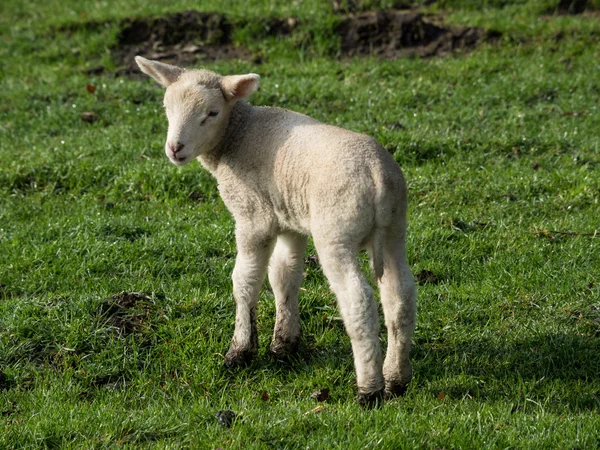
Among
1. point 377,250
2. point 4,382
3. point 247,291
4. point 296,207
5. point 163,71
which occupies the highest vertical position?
point 163,71

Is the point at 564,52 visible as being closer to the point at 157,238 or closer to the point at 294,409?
the point at 157,238

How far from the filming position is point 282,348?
6273 millimetres

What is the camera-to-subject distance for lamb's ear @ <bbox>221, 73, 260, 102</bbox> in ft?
19.5

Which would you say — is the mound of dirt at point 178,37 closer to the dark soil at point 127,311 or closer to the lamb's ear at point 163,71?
the lamb's ear at point 163,71

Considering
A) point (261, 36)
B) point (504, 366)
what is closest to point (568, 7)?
point (261, 36)

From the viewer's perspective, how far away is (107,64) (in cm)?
1219

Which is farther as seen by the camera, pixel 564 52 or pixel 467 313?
pixel 564 52

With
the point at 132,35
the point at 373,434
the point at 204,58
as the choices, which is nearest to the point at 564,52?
the point at 204,58

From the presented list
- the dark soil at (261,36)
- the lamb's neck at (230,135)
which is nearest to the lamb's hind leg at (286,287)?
the lamb's neck at (230,135)

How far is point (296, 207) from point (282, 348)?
1165 mm

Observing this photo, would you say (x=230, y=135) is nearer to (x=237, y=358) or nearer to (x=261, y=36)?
(x=237, y=358)

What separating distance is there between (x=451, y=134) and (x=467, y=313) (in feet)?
11.3

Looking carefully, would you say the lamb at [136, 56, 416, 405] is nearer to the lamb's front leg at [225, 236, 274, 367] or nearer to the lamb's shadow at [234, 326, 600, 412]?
the lamb's front leg at [225, 236, 274, 367]

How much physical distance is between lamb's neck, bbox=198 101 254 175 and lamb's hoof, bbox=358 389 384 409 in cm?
185
